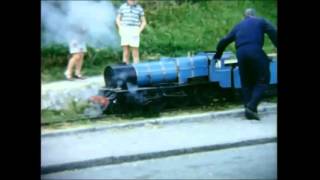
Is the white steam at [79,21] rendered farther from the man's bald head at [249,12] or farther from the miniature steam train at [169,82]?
the man's bald head at [249,12]

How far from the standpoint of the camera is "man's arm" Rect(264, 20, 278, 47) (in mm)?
3918

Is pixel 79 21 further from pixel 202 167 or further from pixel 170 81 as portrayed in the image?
pixel 202 167

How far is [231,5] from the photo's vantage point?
13.3 feet

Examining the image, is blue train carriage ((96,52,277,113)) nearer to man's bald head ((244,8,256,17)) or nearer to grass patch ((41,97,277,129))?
grass patch ((41,97,277,129))

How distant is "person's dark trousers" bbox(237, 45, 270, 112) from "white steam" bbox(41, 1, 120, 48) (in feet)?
2.66

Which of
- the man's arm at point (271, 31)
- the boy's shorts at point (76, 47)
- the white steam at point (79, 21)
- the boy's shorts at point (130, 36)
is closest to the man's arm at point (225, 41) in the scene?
the man's arm at point (271, 31)

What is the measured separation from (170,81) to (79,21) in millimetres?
725

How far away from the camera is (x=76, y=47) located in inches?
153

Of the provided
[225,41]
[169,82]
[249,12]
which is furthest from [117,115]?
[249,12]
